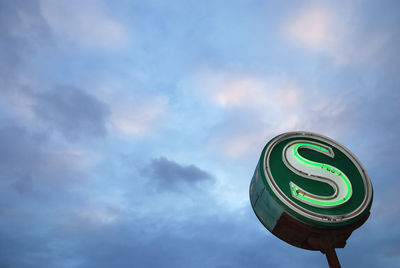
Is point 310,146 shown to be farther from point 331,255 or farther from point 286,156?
point 331,255

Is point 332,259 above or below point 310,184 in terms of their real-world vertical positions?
below

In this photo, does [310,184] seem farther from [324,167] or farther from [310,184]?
[324,167]

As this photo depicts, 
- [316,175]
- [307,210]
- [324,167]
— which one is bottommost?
[307,210]

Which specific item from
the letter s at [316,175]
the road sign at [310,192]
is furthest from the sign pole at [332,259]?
the letter s at [316,175]

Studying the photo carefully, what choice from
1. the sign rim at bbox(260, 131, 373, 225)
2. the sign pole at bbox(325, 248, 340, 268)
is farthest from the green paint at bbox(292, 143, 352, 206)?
the sign pole at bbox(325, 248, 340, 268)

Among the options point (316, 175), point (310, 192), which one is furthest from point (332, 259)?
point (316, 175)

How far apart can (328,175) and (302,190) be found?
7.06ft

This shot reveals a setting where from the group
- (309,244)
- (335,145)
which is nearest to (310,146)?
(335,145)

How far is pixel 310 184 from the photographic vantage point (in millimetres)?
15156

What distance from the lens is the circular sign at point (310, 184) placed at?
13812 millimetres

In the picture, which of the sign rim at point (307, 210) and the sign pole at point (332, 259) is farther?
the sign pole at point (332, 259)

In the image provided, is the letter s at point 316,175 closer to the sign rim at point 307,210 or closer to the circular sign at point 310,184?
the circular sign at point 310,184

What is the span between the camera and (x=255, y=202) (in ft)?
52.7

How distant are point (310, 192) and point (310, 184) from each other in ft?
1.74
